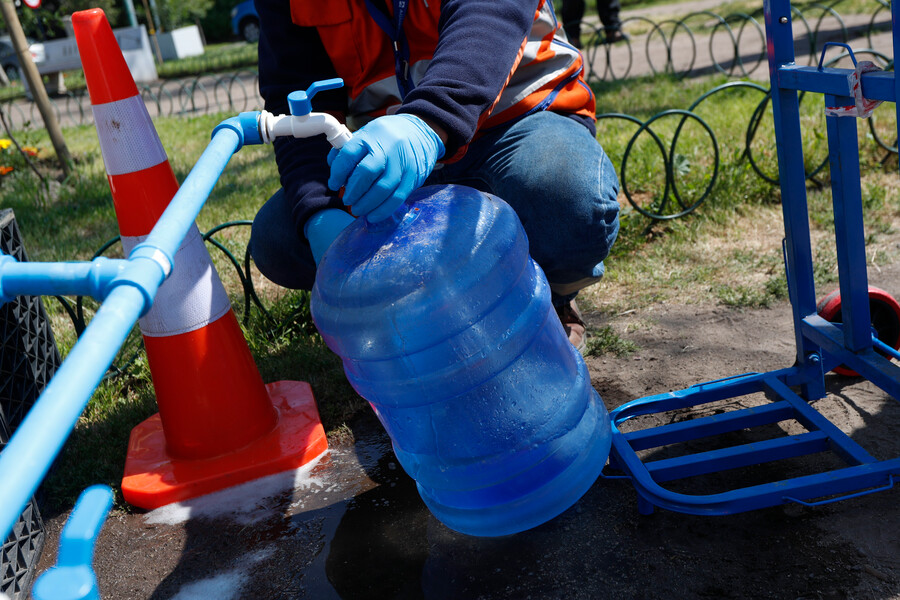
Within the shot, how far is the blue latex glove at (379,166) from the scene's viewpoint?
1.42 m

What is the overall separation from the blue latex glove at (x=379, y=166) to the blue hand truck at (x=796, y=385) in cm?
85

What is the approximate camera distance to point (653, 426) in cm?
216

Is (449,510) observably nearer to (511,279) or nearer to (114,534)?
(511,279)

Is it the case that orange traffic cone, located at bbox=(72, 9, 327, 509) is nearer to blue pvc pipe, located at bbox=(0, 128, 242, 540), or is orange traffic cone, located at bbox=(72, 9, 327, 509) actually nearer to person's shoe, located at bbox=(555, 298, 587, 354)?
person's shoe, located at bbox=(555, 298, 587, 354)

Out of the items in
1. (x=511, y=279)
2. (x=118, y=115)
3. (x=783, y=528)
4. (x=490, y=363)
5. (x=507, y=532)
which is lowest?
(x=783, y=528)

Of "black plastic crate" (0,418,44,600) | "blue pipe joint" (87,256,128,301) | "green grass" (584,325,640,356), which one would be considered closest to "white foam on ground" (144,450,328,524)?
"black plastic crate" (0,418,44,600)

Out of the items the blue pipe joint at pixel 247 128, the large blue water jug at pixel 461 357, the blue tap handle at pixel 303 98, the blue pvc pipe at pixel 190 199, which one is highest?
the blue tap handle at pixel 303 98

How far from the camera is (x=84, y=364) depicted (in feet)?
2.63

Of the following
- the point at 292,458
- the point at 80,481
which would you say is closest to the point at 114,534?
the point at 80,481

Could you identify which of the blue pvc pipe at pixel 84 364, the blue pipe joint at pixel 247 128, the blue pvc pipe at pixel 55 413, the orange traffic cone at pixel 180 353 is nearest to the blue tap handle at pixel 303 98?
the blue pipe joint at pixel 247 128

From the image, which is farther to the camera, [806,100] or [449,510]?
[806,100]

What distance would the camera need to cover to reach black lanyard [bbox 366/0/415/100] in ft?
6.90

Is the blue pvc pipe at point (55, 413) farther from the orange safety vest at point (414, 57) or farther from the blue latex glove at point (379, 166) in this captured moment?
the orange safety vest at point (414, 57)

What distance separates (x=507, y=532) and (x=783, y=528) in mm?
630
